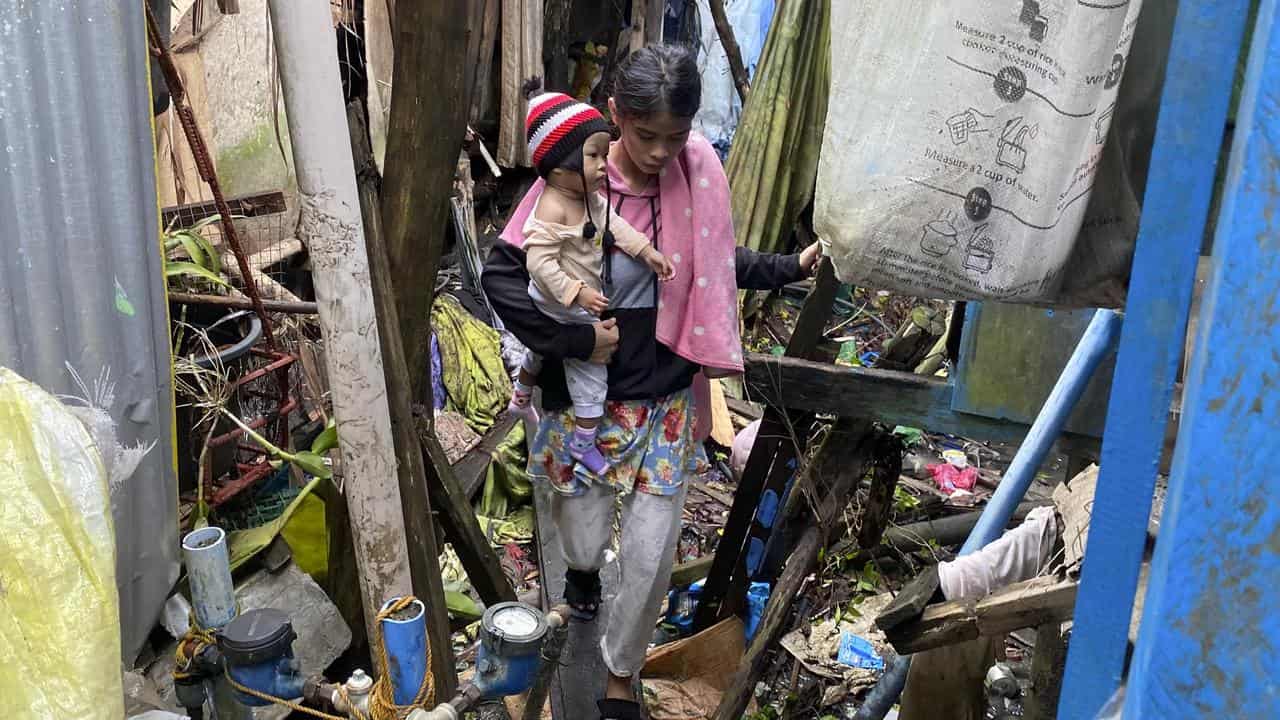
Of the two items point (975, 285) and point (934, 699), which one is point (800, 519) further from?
point (975, 285)

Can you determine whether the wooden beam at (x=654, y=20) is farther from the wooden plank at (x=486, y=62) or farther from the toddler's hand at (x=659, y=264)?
the toddler's hand at (x=659, y=264)

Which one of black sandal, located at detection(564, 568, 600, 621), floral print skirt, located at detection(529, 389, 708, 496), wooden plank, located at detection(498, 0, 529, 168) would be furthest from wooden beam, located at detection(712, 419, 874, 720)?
wooden plank, located at detection(498, 0, 529, 168)

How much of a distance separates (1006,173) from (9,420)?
1.51 metres

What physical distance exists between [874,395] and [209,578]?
6.86ft

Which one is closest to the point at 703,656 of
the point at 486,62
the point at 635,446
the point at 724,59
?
the point at 635,446

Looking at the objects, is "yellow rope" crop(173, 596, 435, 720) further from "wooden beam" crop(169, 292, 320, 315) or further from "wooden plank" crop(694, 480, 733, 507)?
"wooden plank" crop(694, 480, 733, 507)

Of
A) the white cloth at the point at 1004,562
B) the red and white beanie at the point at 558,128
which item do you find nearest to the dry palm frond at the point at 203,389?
the red and white beanie at the point at 558,128

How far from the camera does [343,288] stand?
2.02 m

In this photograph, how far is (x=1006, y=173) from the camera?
1363mm

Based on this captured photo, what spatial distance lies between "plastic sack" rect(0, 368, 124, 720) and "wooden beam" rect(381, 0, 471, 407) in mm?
942

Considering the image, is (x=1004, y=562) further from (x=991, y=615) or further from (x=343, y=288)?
(x=343, y=288)

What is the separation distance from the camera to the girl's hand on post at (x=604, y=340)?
2.72m

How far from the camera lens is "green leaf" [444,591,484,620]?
3.40 meters

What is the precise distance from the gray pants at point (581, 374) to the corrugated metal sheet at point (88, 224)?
0.99 m
